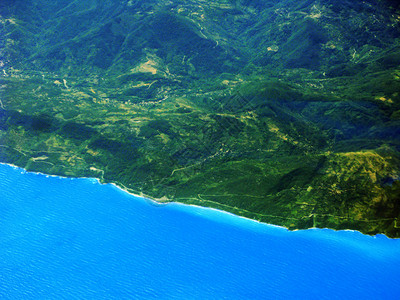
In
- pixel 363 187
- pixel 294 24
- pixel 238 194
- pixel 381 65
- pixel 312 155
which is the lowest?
pixel 238 194

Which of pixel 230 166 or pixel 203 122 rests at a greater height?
pixel 203 122

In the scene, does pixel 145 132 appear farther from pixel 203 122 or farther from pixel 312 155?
pixel 312 155

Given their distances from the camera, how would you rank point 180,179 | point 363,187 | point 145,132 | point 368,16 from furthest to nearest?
point 368,16 < point 145,132 < point 180,179 < point 363,187

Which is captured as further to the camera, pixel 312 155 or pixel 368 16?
pixel 368 16

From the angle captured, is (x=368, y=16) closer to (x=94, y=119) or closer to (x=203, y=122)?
(x=203, y=122)

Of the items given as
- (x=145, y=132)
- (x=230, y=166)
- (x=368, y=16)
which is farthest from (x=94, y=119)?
(x=368, y=16)

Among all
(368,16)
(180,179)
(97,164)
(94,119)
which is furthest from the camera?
(368,16)

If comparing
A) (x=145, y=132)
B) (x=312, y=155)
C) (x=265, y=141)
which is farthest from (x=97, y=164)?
(x=312, y=155)
